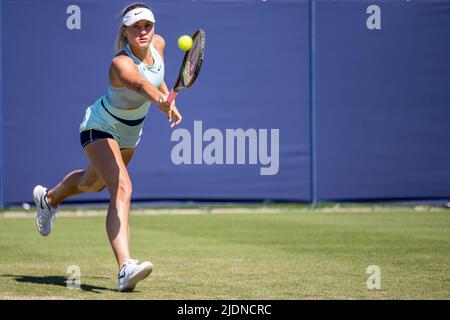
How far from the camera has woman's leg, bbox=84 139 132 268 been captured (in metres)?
5.28

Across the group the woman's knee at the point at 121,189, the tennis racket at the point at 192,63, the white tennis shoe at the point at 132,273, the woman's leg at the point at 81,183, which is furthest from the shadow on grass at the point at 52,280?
the tennis racket at the point at 192,63

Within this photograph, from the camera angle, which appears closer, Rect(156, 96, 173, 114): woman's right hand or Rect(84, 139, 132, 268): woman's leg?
Rect(156, 96, 173, 114): woman's right hand

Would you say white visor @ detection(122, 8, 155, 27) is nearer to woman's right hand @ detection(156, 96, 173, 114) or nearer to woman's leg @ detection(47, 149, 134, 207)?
woman's right hand @ detection(156, 96, 173, 114)

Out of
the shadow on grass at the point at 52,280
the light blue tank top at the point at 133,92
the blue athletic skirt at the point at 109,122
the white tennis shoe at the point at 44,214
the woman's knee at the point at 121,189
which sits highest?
the light blue tank top at the point at 133,92

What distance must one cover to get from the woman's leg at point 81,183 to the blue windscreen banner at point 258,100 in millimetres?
4080

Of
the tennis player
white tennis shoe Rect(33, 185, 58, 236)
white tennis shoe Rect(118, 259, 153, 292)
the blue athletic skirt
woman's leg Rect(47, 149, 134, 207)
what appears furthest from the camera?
white tennis shoe Rect(33, 185, 58, 236)

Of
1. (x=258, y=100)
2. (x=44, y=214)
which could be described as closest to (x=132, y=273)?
(x=44, y=214)

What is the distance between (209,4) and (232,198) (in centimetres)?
235

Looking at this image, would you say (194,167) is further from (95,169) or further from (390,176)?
(95,169)

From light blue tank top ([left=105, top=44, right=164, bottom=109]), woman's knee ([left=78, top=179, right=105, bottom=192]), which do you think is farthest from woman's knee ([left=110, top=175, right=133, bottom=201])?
woman's knee ([left=78, top=179, right=105, bottom=192])

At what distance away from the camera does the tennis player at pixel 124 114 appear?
5.21 m

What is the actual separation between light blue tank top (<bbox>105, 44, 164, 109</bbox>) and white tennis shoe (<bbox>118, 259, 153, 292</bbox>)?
1.07 m

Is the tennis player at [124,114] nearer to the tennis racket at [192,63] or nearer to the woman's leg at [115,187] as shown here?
the woman's leg at [115,187]
